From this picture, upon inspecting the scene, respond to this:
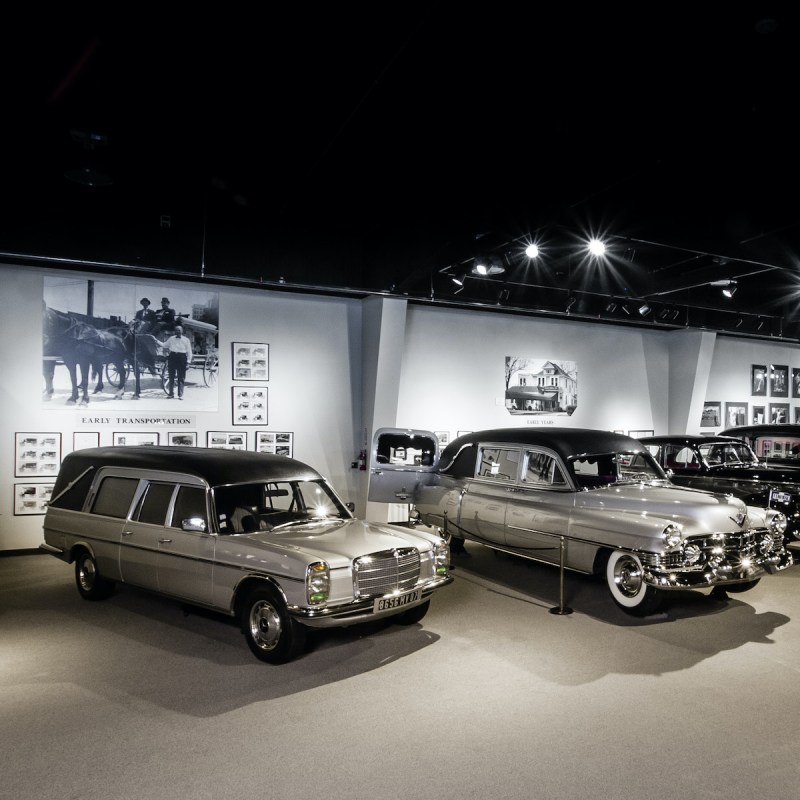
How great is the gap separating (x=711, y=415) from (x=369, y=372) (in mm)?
9067

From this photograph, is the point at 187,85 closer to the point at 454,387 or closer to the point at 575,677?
the point at 575,677

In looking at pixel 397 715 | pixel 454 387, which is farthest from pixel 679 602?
pixel 454 387

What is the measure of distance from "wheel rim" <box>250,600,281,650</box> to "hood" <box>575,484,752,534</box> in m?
3.45

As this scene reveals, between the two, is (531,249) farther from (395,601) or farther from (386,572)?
(395,601)

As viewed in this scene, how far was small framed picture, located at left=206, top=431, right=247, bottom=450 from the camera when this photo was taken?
996cm

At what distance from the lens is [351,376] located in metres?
11.1

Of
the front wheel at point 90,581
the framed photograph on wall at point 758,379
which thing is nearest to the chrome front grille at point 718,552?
the front wheel at point 90,581

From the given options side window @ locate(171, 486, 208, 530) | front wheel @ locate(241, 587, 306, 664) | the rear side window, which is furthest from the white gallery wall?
front wheel @ locate(241, 587, 306, 664)

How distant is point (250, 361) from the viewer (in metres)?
→ 10.3

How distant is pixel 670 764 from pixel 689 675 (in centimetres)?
142

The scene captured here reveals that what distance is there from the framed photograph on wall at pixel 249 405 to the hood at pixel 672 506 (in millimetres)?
5615

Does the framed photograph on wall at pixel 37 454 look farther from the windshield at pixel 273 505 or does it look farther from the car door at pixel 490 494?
the car door at pixel 490 494

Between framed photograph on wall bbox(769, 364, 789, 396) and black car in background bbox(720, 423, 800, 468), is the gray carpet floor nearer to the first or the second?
black car in background bbox(720, 423, 800, 468)

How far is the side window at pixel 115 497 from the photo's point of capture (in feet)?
19.8
